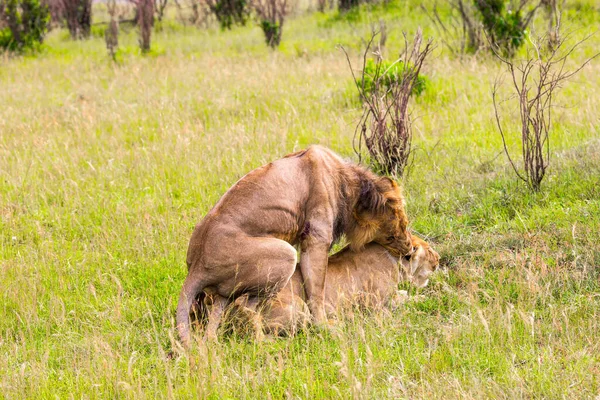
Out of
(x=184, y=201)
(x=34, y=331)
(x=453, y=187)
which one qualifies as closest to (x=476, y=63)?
(x=453, y=187)

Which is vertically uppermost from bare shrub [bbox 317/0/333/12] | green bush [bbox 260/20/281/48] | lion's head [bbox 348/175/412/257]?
bare shrub [bbox 317/0/333/12]

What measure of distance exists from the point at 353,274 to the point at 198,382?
1707mm

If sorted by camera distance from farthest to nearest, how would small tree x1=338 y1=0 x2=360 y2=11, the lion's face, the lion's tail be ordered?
small tree x1=338 y1=0 x2=360 y2=11
the lion's face
the lion's tail

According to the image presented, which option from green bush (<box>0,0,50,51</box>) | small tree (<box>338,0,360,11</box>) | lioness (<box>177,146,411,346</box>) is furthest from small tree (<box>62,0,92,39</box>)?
lioness (<box>177,146,411,346</box>)

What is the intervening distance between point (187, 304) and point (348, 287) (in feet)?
3.82

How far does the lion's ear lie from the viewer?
18.2ft

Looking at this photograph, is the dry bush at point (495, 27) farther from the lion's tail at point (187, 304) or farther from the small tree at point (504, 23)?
the lion's tail at point (187, 304)

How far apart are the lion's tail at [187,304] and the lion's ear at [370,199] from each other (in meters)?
1.28

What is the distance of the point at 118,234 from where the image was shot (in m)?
6.85

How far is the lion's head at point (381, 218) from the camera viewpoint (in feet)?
18.2

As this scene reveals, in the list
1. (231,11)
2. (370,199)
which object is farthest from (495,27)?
(231,11)

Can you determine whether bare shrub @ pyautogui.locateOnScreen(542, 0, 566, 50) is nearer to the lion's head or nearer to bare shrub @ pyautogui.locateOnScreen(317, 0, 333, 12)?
the lion's head

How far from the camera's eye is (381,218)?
5582 millimetres

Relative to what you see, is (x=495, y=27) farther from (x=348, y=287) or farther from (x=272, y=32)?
(x=348, y=287)
